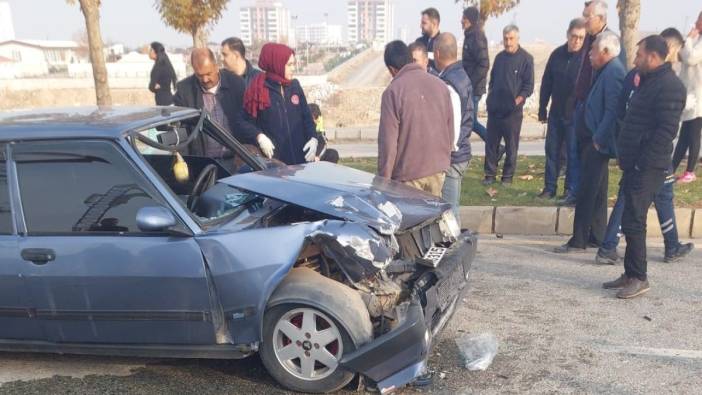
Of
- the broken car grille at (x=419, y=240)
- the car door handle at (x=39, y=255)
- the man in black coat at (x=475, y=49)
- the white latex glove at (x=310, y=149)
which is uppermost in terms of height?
the man in black coat at (x=475, y=49)

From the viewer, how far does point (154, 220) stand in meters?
3.19

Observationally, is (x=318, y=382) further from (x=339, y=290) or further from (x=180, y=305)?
(x=180, y=305)

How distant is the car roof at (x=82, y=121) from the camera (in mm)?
3471

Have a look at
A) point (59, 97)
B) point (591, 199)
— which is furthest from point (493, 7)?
point (59, 97)

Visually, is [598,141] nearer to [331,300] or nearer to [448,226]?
[448,226]

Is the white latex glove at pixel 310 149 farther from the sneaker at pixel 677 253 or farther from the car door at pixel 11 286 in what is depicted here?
the sneaker at pixel 677 253

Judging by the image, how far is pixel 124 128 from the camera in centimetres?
351

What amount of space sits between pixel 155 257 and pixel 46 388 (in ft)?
3.47

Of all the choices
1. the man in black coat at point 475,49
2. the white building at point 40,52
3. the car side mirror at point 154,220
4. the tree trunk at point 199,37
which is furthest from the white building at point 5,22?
the car side mirror at point 154,220

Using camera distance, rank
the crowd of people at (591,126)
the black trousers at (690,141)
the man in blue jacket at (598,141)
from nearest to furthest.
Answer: the crowd of people at (591,126) → the man in blue jacket at (598,141) → the black trousers at (690,141)

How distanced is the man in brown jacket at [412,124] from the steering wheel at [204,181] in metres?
1.29

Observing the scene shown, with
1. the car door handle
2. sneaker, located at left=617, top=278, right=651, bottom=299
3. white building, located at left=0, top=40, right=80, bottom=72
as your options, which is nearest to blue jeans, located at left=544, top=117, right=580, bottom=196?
sneaker, located at left=617, top=278, right=651, bottom=299

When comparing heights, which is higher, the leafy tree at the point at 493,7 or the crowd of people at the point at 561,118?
the leafy tree at the point at 493,7

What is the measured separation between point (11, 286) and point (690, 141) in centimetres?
739
